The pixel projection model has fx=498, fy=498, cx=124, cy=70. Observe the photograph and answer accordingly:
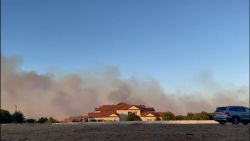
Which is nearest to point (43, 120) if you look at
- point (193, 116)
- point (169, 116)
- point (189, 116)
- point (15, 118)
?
point (15, 118)

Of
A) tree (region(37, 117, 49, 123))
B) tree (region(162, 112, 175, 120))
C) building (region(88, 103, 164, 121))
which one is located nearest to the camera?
tree (region(37, 117, 49, 123))

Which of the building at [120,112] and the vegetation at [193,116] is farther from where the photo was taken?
the building at [120,112]

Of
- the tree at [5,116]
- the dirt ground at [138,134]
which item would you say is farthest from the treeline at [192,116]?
the dirt ground at [138,134]

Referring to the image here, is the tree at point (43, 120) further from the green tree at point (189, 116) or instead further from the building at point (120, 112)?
the building at point (120, 112)

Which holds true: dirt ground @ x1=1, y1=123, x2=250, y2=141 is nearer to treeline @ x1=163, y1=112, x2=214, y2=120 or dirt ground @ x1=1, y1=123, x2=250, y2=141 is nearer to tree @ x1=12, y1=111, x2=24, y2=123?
treeline @ x1=163, y1=112, x2=214, y2=120

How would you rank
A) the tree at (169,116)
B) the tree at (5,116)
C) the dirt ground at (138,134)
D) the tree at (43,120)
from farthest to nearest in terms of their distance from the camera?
the tree at (5,116) < the tree at (169,116) < the tree at (43,120) < the dirt ground at (138,134)

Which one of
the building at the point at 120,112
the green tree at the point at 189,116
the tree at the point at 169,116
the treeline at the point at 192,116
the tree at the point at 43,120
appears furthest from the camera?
the building at the point at 120,112

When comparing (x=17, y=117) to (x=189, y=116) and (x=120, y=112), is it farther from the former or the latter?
(x=120, y=112)

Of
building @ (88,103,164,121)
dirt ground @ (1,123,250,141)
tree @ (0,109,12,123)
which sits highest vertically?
building @ (88,103,164,121)

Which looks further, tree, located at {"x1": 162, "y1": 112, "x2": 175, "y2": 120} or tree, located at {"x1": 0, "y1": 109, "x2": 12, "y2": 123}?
tree, located at {"x1": 0, "y1": 109, "x2": 12, "y2": 123}

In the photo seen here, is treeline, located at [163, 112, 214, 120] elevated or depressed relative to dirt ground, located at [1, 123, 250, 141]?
elevated

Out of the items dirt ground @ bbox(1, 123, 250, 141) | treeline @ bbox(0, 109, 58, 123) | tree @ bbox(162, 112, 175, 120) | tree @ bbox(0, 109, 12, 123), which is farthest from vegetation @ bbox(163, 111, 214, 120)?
dirt ground @ bbox(1, 123, 250, 141)

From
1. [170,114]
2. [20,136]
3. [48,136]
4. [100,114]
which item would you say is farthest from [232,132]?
[100,114]

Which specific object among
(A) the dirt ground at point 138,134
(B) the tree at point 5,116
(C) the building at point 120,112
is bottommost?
(A) the dirt ground at point 138,134
